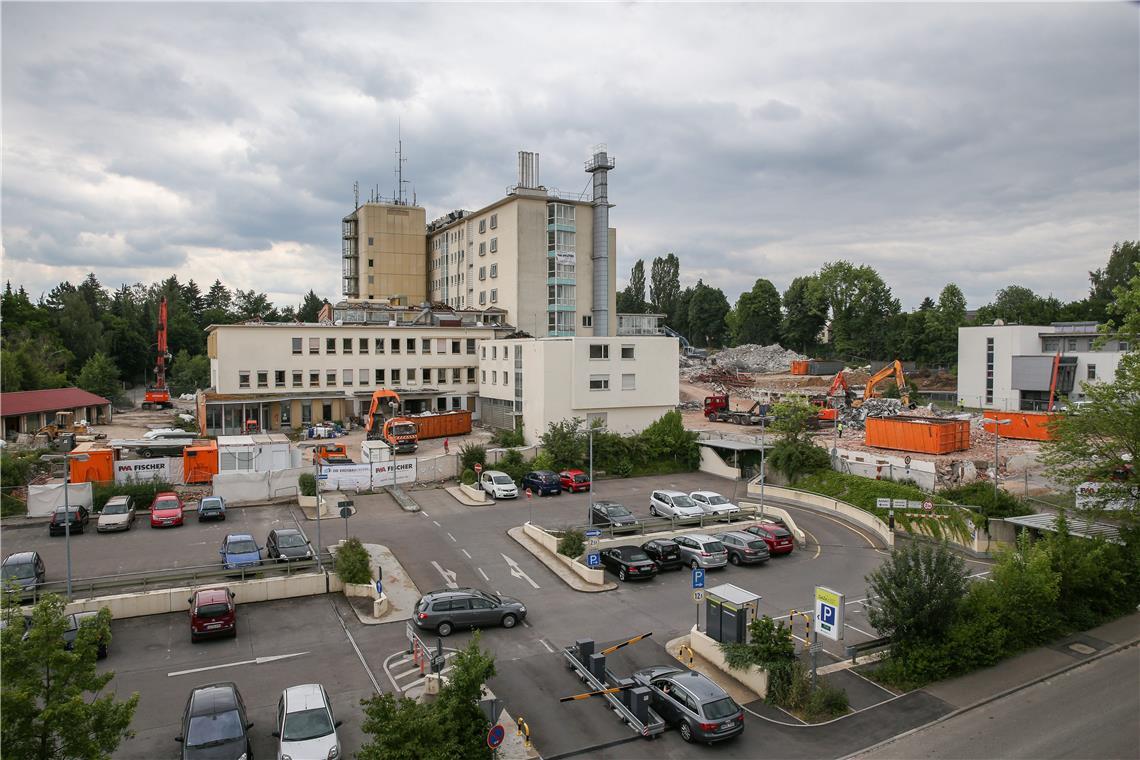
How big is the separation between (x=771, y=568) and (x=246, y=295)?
145284mm

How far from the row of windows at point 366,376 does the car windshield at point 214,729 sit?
1913 inches

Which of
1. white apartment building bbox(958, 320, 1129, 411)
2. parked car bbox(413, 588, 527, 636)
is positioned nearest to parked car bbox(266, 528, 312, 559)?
parked car bbox(413, 588, 527, 636)

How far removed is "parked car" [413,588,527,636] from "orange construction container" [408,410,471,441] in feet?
109

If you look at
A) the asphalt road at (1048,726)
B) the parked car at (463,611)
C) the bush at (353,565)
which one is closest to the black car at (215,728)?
the parked car at (463,611)

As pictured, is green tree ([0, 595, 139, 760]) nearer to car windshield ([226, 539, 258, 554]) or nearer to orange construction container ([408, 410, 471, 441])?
car windshield ([226, 539, 258, 554])

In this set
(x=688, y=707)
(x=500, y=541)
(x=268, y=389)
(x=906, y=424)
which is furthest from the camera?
(x=268, y=389)

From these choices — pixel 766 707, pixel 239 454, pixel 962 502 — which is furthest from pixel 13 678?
pixel 962 502

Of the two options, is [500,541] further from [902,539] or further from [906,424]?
[906,424]

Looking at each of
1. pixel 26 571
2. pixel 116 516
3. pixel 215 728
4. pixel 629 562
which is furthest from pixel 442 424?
pixel 215 728

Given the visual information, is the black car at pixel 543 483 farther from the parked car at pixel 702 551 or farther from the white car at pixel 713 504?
the parked car at pixel 702 551

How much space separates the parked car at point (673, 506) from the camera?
115 ft

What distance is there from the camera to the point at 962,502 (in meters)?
35.3

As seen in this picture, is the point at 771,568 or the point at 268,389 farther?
the point at 268,389

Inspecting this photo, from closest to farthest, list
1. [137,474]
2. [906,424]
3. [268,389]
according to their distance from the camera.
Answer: [137,474]
[906,424]
[268,389]
